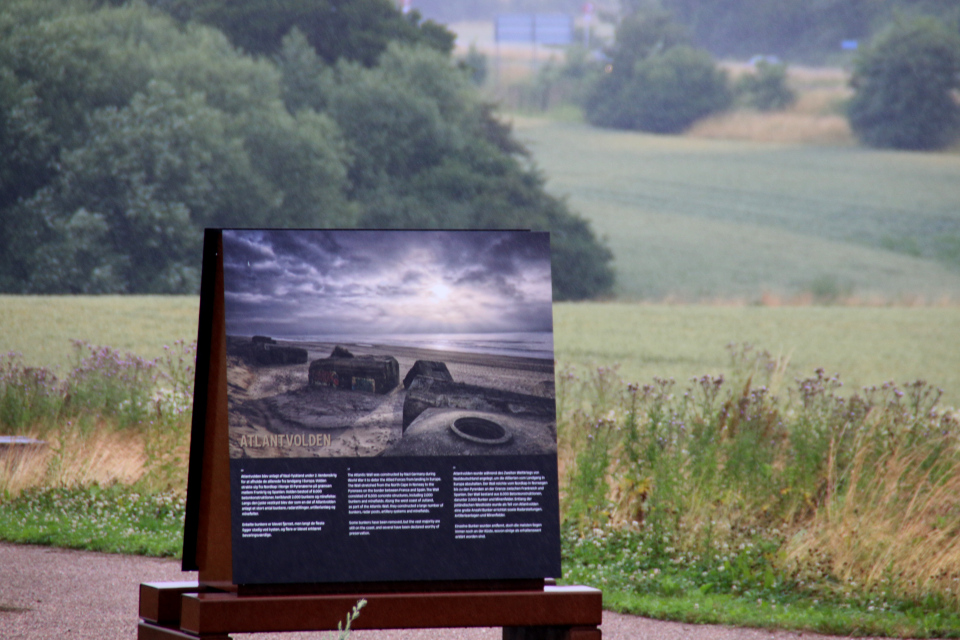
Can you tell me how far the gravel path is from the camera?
201 inches

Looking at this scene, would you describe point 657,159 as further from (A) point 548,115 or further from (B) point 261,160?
(B) point 261,160

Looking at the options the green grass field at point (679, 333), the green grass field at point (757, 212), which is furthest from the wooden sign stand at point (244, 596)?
the green grass field at point (757, 212)

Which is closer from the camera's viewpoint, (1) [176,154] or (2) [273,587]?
(2) [273,587]

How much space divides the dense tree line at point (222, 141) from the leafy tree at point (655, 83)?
→ 2.24 m

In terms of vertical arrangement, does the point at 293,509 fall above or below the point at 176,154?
below

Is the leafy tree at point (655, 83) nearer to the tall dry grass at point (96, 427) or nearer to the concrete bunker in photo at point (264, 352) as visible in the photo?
the tall dry grass at point (96, 427)

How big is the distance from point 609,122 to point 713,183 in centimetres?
230

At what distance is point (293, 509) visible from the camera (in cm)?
309

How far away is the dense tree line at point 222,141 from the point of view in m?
16.9

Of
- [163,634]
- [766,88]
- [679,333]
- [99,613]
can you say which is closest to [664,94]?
[766,88]

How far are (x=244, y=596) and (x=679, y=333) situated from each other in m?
15.1

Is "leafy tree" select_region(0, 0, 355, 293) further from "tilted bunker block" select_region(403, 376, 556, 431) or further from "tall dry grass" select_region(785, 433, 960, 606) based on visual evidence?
"tilted bunker block" select_region(403, 376, 556, 431)

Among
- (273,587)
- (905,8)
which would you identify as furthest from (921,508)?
(905,8)

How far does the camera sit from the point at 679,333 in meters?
17.6
